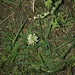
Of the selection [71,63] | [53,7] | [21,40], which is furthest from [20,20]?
[71,63]

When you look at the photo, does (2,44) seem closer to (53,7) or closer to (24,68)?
(24,68)

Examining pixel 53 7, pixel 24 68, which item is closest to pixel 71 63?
pixel 24 68

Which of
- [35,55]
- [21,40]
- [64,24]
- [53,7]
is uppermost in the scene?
[53,7]

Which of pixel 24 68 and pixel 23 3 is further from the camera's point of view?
pixel 23 3

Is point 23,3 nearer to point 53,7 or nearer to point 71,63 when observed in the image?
point 53,7

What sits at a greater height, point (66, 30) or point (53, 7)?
point (53, 7)

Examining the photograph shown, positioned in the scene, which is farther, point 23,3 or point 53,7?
point 23,3
